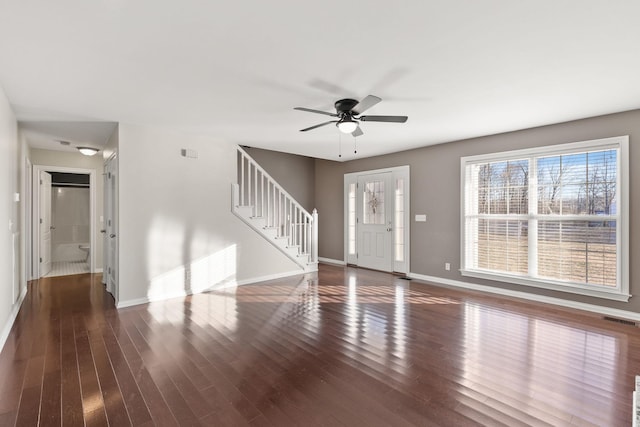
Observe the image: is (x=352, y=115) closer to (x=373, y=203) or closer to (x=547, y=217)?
(x=547, y=217)

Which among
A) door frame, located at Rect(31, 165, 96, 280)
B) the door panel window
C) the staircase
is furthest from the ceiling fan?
door frame, located at Rect(31, 165, 96, 280)

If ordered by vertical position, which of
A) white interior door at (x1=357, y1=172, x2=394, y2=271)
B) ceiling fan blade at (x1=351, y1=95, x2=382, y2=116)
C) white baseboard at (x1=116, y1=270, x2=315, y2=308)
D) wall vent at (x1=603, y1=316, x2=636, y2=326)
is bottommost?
wall vent at (x1=603, y1=316, x2=636, y2=326)

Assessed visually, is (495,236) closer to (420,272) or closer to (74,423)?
(420,272)

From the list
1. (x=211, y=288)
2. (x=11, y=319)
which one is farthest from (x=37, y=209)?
(x=211, y=288)

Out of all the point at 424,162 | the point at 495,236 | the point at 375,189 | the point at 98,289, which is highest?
the point at 424,162

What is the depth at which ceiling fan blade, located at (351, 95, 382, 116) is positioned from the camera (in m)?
2.88

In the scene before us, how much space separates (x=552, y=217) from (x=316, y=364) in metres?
3.93

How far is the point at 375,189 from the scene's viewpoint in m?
6.79

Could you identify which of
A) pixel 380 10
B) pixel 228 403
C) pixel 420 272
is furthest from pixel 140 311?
pixel 420 272

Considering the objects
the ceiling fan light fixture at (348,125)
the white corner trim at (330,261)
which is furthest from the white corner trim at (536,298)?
the ceiling fan light fixture at (348,125)

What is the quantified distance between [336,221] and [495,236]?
12.0 ft

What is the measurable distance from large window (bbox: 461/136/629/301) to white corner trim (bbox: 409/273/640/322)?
0.55 feet

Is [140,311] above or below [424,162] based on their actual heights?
below

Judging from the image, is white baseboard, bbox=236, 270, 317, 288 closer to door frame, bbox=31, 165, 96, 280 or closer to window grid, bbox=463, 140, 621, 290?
window grid, bbox=463, 140, 621, 290
